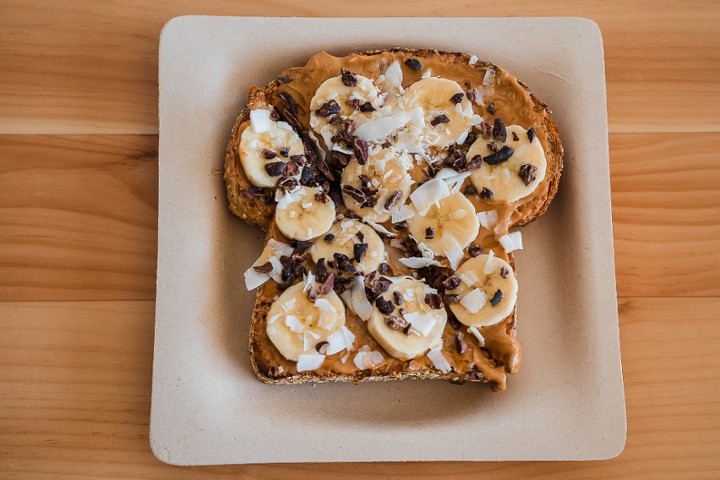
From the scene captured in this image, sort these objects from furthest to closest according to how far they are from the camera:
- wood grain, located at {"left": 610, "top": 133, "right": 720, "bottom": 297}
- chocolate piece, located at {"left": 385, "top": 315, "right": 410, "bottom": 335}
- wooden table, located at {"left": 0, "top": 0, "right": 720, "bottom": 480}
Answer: wood grain, located at {"left": 610, "top": 133, "right": 720, "bottom": 297} < wooden table, located at {"left": 0, "top": 0, "right": 720, "bottom": 480} < chocolate piece, located at {"left": 385, "top": 315, "right": 410, "bottom": 335}

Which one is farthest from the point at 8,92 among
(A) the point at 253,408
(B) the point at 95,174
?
(A) the point at 253,408

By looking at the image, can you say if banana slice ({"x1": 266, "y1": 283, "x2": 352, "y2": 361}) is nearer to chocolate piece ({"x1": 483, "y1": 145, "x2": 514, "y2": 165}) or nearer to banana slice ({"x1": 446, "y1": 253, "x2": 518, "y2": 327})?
banana slice ({"x1": 446, "y1": 253, "x2": 518, "y2": 327})

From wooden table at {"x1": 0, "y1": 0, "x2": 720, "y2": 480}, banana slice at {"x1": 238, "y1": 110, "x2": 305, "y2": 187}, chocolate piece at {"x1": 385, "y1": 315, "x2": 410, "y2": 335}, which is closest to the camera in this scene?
chocolate piece at {"x1": 385, "y1": 315, "x2": 410, "y2": 335}

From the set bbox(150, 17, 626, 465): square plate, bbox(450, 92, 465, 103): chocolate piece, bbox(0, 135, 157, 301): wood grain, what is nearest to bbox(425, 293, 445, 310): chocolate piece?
bbox(150, 17, 626, 465): square plate

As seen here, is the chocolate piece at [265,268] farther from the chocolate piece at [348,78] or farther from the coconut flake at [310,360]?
the chocolate piece at [348,78]

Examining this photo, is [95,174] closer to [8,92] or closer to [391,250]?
[8,92]

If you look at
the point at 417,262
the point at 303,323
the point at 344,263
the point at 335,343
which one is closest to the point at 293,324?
the point at 303,323

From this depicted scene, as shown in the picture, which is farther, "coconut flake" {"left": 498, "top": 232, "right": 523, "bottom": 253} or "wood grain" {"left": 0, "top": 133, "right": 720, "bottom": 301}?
"wood grain" {"left": 0, "top": 133, "right": 720, "bottom": 301}
